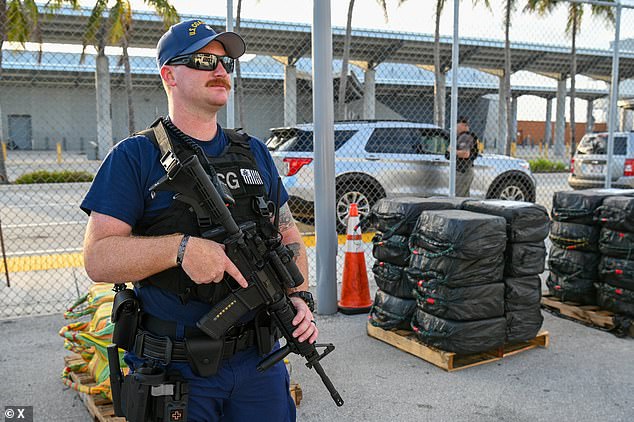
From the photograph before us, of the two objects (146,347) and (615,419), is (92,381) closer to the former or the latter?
(146,347)

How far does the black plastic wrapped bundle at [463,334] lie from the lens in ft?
13.1

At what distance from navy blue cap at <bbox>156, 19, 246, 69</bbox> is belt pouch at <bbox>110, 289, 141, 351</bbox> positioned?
84cm

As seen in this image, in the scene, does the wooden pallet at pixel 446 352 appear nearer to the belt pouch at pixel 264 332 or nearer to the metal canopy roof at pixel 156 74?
the belt pouch at pixel 264 332

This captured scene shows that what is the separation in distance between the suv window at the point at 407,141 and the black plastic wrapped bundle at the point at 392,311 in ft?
16.4

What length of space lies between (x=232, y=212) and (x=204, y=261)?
0.93 feet

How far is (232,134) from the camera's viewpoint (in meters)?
2.12

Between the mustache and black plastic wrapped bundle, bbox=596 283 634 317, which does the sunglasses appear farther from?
black plastic wrapped bundle, bbox=596 283 634 317

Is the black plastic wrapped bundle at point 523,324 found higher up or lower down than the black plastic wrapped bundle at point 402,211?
lower down

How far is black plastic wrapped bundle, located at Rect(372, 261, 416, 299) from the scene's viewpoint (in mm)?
4520

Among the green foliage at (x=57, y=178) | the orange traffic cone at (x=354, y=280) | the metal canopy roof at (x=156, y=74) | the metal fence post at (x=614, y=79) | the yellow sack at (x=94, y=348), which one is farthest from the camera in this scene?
the metal canopy roof at (x=156, y=74)

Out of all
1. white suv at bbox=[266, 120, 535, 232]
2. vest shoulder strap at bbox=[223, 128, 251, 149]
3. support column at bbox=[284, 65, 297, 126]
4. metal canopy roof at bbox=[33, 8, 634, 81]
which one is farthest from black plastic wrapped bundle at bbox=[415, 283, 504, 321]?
metal canopy roof at bbox=[33, 8, 634, 81]

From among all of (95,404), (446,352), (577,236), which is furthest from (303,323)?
(577,236)

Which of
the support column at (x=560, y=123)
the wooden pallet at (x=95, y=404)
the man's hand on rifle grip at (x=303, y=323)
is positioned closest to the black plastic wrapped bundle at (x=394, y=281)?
the wooden pallet at (x=95, y=404)

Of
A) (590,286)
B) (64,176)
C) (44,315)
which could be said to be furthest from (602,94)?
(44,315)
